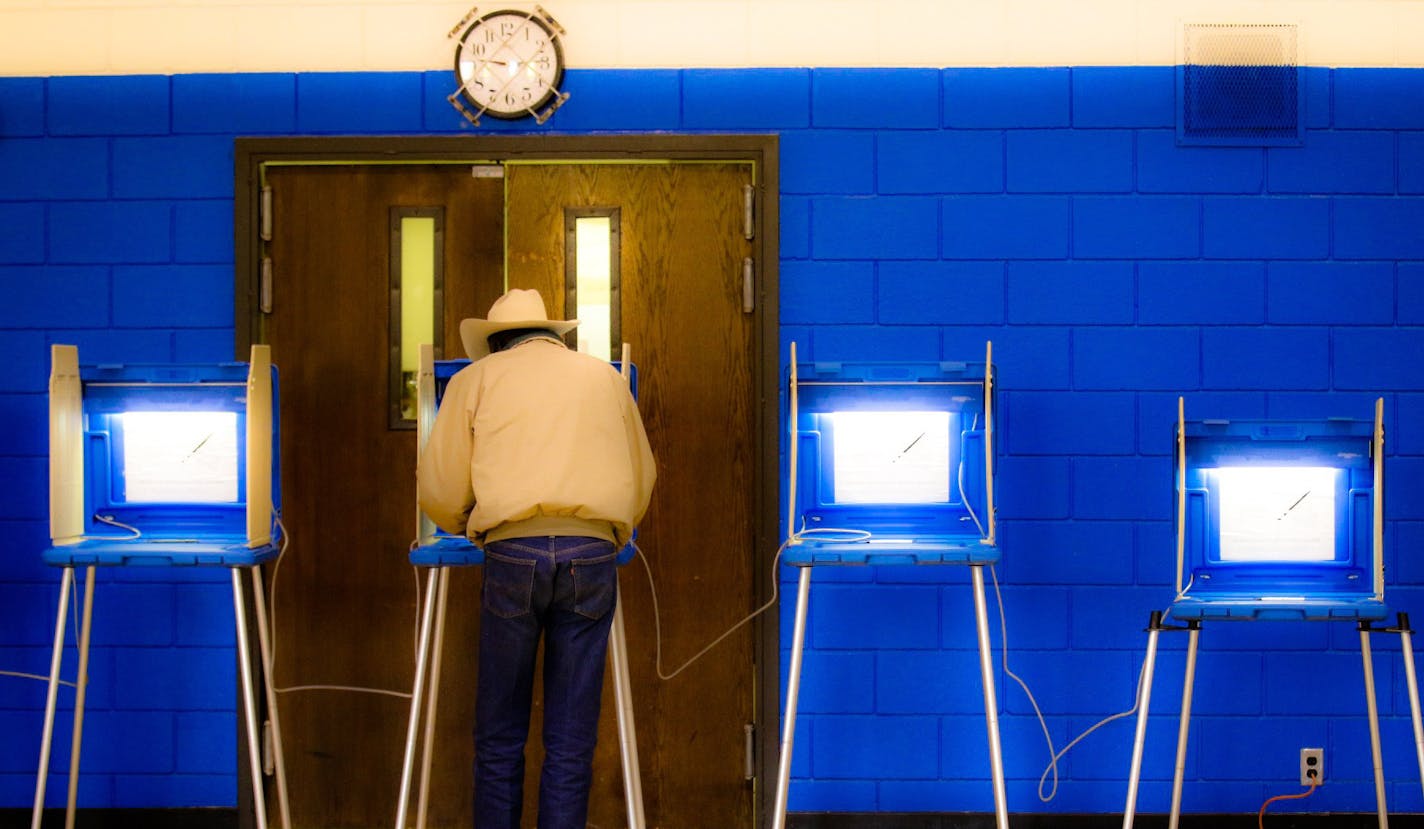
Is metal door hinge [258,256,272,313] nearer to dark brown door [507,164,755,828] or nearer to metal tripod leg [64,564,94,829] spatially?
dark brown door [507,164,755,828]

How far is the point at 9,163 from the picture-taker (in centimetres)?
302

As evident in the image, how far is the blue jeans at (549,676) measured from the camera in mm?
2314

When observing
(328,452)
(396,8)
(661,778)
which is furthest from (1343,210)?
(328,452)

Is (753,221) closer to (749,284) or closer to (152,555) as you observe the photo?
(749,284)

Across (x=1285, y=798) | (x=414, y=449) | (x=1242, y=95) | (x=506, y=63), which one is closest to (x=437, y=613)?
(x=414, y=449)

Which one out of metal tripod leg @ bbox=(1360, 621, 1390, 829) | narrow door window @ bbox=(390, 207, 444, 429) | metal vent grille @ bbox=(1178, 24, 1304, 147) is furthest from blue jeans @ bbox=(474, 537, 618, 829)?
metal vent grille @ bbox=(1178, 24, 1304, 147)

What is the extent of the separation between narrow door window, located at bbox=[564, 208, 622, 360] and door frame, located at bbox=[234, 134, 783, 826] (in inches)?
6.2

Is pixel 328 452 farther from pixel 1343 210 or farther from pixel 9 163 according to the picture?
pixel 1343 210

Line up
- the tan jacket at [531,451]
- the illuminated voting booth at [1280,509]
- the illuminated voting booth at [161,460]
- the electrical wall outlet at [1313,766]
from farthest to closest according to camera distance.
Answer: the electrical wall outlet at [1313,766]
the illuminated voting booth at [161,460]
the illuminated voting booth at [1280,509]
the tan jacket at [531,451]

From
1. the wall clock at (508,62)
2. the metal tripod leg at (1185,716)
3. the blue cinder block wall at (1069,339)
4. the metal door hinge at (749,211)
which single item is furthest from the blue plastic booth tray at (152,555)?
the metal tripod leg at (1185,716)

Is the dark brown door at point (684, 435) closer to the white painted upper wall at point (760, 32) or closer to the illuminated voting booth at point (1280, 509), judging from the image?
the white painted upper wall at point (760, 32)

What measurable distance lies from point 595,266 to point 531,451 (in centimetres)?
85

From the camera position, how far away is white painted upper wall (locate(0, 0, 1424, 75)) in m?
2.97

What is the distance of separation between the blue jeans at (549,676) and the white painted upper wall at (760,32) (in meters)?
1.39
